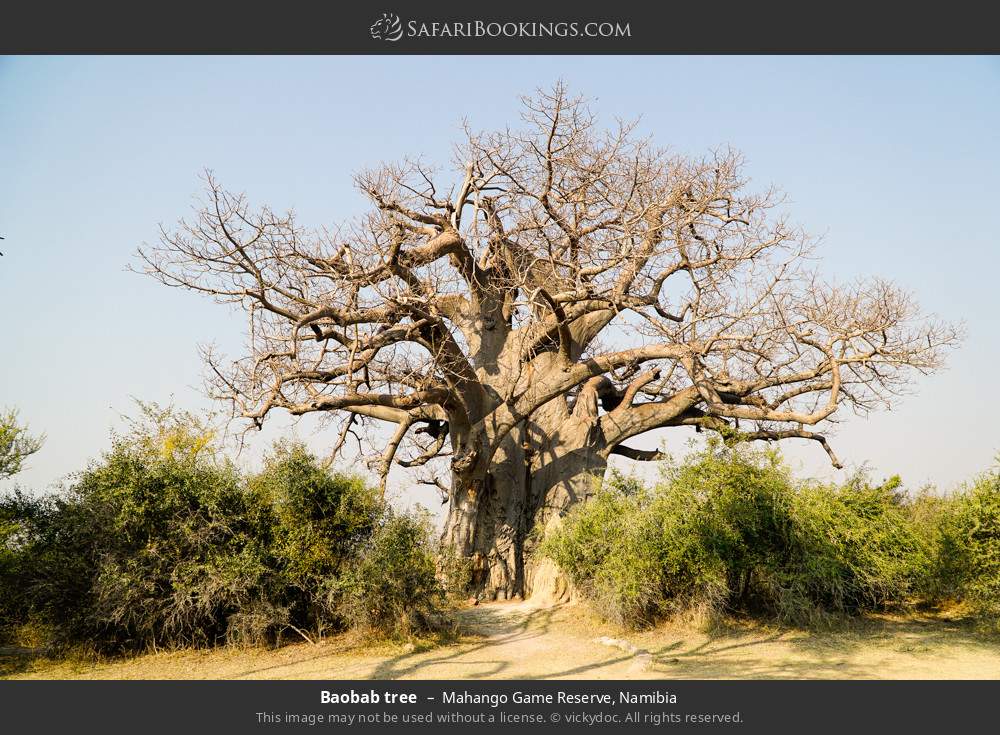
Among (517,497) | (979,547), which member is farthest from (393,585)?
→ (979,547)

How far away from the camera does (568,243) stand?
43.1ft

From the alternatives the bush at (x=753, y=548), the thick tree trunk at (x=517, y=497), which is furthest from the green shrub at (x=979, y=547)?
the thick tree trunk at (x=517, y=497)

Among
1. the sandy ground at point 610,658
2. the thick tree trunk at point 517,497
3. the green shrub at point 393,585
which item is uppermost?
the thick tree trunk at point 517,497

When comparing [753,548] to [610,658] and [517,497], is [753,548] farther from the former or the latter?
[517,497]

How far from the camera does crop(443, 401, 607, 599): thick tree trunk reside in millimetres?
13773

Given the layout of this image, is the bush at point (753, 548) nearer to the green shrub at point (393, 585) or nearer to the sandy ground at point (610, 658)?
the sandy ground at point (610, 658)

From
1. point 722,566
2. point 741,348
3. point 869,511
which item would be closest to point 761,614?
point 722,566

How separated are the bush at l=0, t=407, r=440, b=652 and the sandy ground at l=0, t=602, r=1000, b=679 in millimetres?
374

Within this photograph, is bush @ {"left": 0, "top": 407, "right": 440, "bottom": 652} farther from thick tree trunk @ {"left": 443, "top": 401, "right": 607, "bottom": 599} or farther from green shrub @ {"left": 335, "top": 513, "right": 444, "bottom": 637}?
thick tree trunk @ {"left": 443, "top": 401, "right": 607, "bottom": 599}

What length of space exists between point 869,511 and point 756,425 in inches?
145

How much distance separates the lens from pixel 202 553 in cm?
965

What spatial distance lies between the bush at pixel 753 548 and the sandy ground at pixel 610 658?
39cm

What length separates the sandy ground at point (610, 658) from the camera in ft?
27.0
